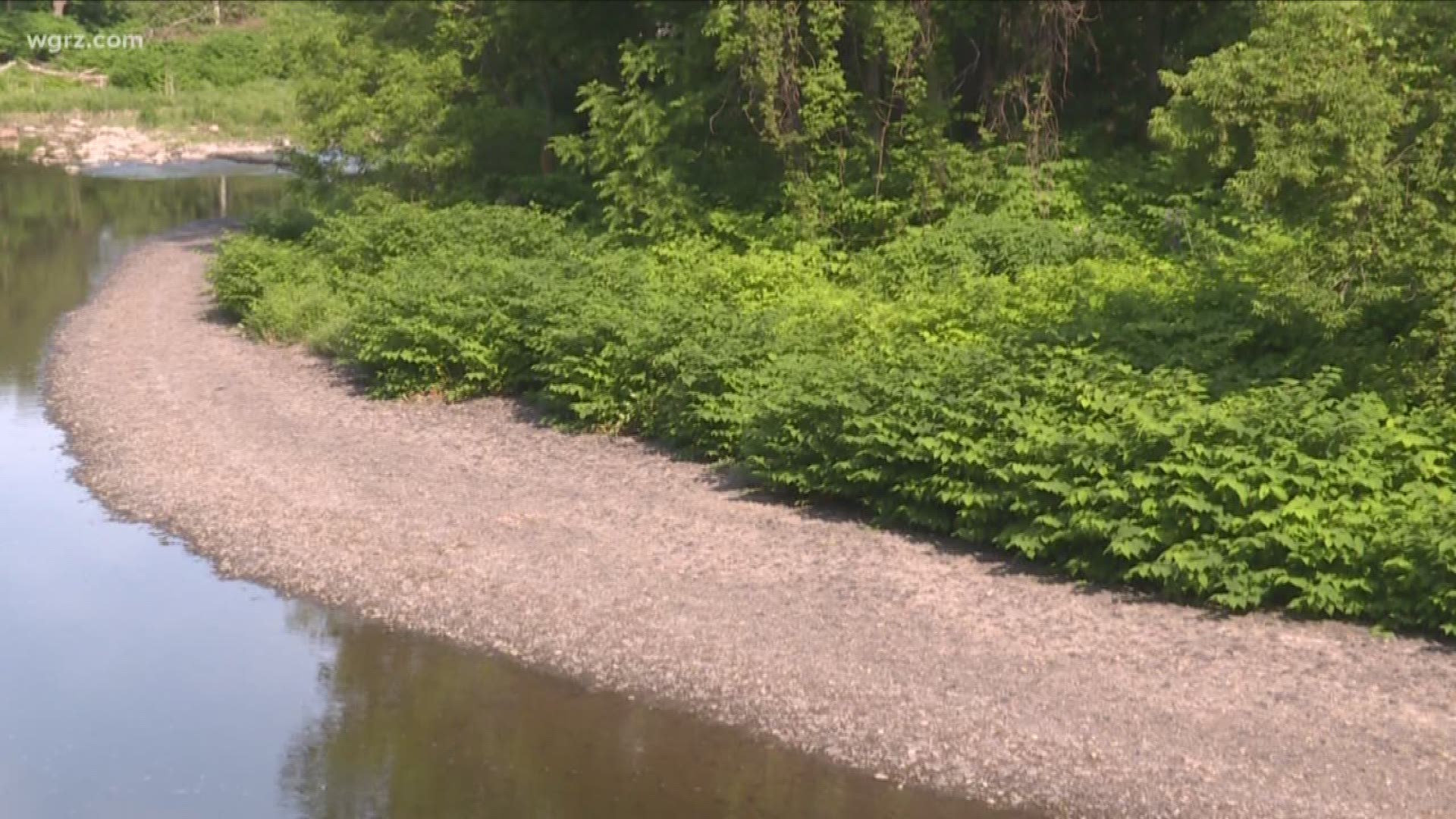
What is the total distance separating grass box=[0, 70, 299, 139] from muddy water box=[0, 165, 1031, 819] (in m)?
48.8

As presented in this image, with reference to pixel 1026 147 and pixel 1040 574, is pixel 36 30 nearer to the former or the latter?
pixel 1026 147

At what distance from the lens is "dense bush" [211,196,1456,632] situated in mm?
11219

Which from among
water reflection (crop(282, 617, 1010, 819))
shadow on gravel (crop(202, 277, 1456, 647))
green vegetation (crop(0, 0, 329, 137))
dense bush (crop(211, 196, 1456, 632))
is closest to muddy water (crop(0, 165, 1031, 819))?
water reflection (crop(282, 617, 1010, 819))

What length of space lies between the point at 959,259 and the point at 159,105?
53737 millimetres

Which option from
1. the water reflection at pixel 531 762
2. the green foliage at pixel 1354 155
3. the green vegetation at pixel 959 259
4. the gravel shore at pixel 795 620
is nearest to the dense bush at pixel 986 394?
the green vegetation at pixel 959 259

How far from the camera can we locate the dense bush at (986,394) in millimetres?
11219

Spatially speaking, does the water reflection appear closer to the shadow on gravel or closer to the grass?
the shadow on gravel

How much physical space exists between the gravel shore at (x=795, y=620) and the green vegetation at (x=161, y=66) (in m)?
42.6

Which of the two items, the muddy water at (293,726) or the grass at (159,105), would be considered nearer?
the muddy water at (293,726)

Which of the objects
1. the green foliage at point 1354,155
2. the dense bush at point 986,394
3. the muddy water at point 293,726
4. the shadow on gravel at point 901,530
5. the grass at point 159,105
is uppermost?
the green foliage at point 1354,155

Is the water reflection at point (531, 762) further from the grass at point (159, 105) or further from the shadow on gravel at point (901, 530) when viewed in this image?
the grass at point (159, 105)

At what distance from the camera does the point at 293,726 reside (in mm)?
10961

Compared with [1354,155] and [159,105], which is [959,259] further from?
[159,105]

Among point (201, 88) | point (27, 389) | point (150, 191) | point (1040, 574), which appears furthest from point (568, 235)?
point (201, 88)
